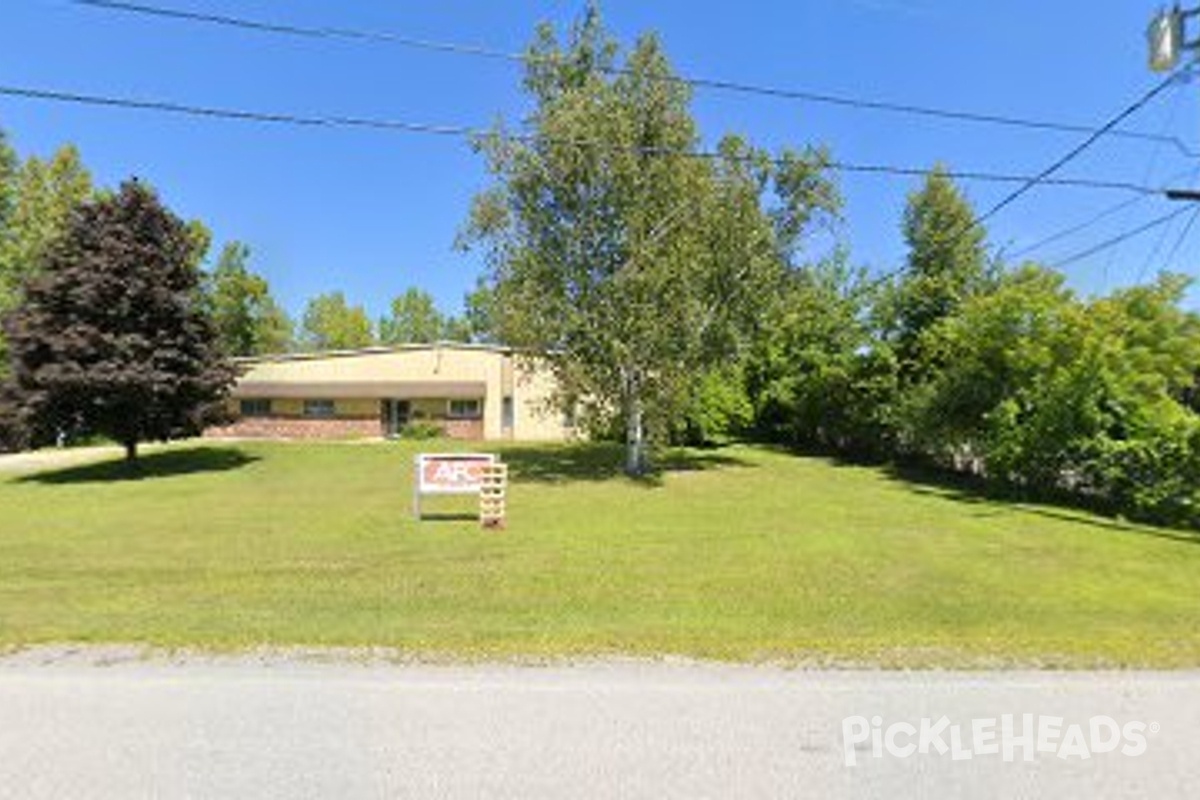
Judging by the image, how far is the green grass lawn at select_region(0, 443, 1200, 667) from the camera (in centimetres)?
937

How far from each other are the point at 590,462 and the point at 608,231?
7773mm

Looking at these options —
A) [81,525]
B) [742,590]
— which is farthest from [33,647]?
[81,525]

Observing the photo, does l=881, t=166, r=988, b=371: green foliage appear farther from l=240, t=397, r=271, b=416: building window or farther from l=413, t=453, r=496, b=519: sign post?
l=240, t=397, r=271, b=416: building window

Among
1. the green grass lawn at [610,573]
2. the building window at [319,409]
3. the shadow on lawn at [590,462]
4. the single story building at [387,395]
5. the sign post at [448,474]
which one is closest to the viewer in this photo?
the green grass lawn at [610,573]

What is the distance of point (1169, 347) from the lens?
25234 millimetres

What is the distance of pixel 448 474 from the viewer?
19297 millimetres

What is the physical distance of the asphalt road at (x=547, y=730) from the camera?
17.0 ft

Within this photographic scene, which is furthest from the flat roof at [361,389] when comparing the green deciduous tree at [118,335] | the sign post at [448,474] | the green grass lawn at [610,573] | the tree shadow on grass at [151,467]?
the sign post at [448,474]

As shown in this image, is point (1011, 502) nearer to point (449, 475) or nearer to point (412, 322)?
point (449, 475)

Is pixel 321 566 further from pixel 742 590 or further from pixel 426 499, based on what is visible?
pixel 426 499

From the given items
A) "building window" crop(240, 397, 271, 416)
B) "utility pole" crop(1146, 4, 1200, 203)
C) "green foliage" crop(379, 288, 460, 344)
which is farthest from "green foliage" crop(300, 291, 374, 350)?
"utility pole" crop(1146, 4, 1200, 203)

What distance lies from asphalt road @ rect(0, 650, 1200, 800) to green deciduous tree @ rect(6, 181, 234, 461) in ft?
76.4

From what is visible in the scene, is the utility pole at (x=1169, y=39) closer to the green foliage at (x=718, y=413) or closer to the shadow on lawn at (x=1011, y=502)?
the shadow on lawn at (x=1011, y=502)

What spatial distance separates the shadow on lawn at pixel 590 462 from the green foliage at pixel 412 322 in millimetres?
62307
